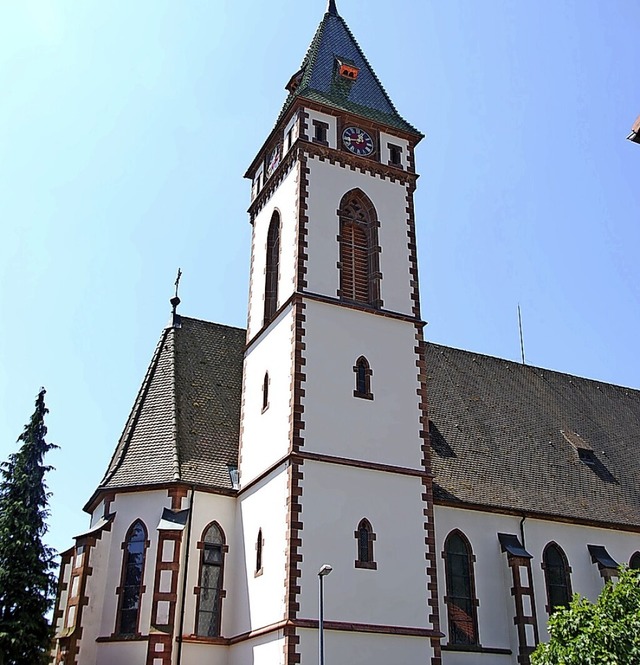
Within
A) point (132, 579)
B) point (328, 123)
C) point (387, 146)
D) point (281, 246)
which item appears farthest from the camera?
point (387, 146)

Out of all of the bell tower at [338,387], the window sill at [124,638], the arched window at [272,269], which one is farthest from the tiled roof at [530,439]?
the window sill at [124,638]

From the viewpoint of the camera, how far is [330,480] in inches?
856

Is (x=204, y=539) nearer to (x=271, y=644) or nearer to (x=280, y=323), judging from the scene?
(x=271, y=644)

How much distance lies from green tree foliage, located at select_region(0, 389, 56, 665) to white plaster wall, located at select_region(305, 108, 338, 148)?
11.2 meters

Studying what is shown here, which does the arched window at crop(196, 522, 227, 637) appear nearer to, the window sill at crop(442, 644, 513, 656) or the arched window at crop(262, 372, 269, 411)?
the arched window at crop(262, 372, 269, 411)

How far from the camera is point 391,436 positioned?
23.1 m

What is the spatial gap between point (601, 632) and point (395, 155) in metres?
16.0

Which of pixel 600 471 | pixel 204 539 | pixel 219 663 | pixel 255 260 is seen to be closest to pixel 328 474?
pixel 204 539

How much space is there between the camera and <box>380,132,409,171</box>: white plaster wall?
90.6ft

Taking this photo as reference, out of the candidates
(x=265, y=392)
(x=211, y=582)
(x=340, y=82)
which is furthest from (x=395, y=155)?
(x=211, y=582)

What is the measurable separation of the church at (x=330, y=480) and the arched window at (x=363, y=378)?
0.20 ft

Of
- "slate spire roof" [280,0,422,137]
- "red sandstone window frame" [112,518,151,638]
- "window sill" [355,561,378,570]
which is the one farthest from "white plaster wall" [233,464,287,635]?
"slate spire roof" [280,0,422,137]

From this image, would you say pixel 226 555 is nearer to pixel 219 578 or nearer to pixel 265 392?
pixel 219 578

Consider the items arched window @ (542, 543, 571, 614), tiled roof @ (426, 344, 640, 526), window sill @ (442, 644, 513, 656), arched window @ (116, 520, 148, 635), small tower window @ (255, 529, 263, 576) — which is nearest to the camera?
small tower window @ (255, 529, 263, 576)
